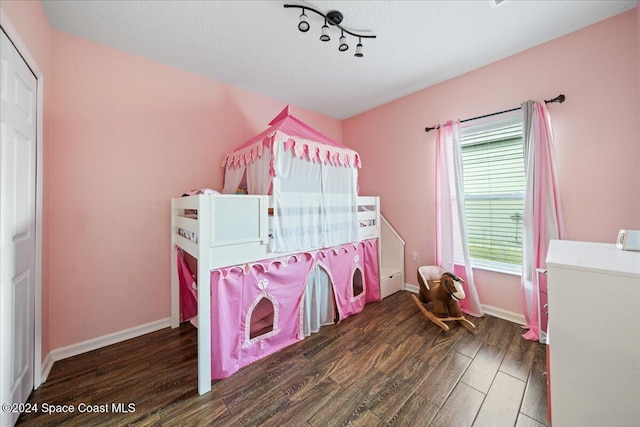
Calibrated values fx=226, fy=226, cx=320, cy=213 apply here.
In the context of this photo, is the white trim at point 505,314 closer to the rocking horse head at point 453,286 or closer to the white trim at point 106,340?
the rocking horse head at point 453,286

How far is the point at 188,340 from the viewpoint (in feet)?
6.51

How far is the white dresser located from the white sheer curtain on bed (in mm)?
1509

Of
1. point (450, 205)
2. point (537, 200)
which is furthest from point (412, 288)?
point (537, 200)

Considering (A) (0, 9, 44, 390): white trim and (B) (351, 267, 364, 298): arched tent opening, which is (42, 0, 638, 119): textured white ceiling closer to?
(A) (0, 9, 44, 390): white trim

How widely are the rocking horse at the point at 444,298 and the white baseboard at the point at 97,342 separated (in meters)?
2.55

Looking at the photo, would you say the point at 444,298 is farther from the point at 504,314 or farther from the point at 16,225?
the point at 16,225

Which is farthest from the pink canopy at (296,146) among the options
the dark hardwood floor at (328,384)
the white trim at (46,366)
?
the white trim at (46,366)

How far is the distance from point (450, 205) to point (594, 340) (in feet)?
5.63

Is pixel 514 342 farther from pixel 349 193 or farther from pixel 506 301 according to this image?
pixel 349 193

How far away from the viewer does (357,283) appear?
264 cm

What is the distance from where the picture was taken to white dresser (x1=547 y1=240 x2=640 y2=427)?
85 cm

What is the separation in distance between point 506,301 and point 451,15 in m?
2.55

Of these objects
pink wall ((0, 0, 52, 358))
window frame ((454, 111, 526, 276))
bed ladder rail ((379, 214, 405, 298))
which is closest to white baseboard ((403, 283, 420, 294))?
bed ladder rail ((379, 214, 405, 298))

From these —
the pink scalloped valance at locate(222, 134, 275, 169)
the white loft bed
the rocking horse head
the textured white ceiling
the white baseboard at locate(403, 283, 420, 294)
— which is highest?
the textured white ceiling
